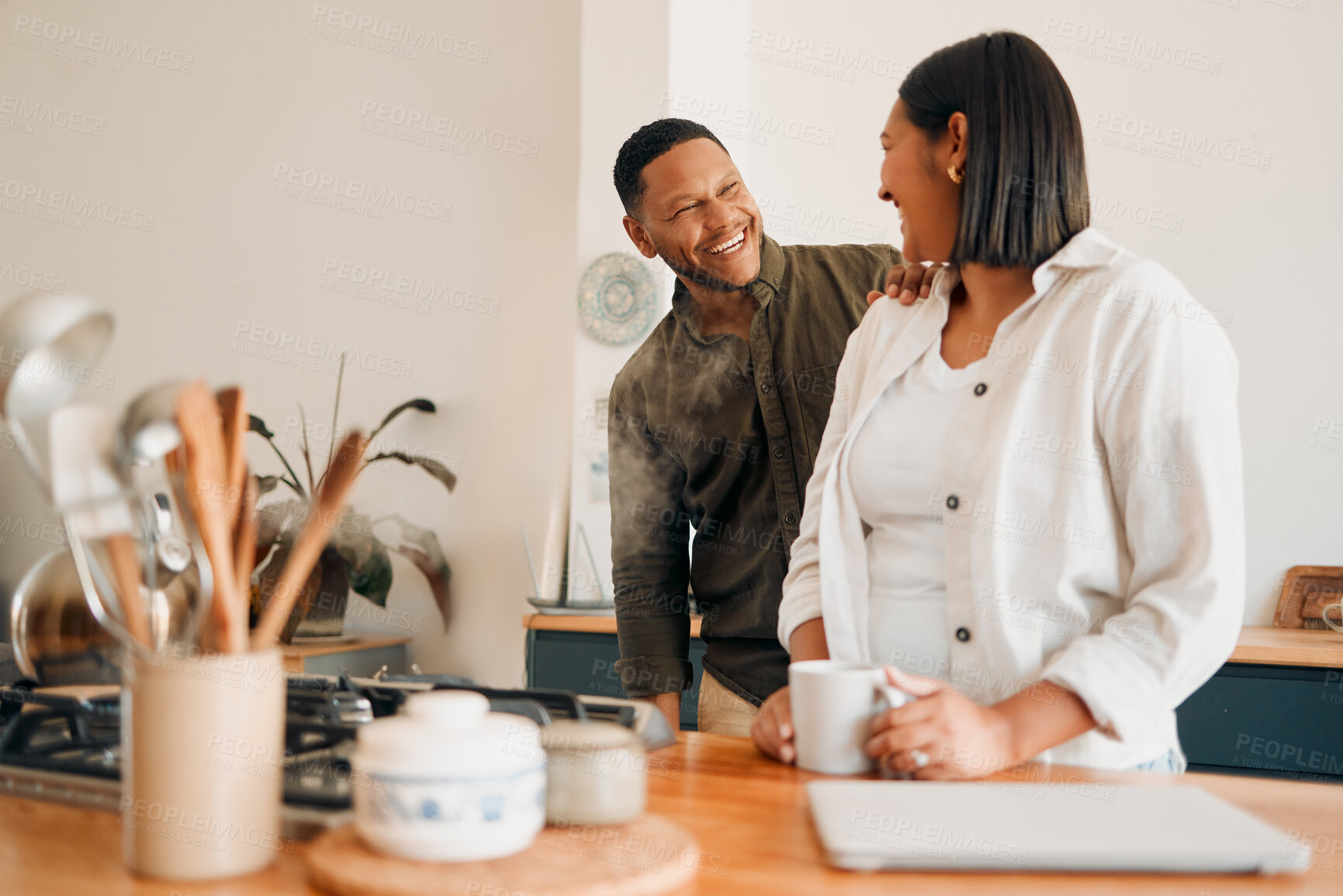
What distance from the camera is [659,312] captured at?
2973mm

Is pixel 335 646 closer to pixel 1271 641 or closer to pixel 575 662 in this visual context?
pixel 575 662

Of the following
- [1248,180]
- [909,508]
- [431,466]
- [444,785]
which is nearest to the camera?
[444,785]

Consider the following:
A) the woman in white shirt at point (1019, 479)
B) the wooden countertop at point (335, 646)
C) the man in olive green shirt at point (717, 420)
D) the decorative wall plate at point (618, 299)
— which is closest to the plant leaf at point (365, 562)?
the wooden countertop at point (335, 646)

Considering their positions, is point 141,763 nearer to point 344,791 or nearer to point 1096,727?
point 344,791

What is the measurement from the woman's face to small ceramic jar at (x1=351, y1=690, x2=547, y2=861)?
78 cm

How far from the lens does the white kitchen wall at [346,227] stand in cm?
329

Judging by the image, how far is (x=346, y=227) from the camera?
3619 millimetres

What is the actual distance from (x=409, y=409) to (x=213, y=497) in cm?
294

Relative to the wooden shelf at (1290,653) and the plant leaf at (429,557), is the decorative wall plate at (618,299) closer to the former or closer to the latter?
the plant leaf at (429,557)

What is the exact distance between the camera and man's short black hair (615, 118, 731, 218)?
6.18ft

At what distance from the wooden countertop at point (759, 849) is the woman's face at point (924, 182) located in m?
0.59

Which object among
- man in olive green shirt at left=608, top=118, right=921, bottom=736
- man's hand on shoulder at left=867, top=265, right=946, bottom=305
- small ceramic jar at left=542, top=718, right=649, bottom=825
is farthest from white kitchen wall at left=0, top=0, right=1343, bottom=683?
small ceramic jar at left=542, top=718, right=649, bottom=825

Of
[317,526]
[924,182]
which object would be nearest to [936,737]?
[317,526]

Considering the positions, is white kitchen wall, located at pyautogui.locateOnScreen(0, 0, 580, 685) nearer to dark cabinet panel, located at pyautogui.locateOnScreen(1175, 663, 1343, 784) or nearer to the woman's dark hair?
dark cabinet panel, located at pyautogui.locateOnScreen(1175, 663, 1343, 784)
